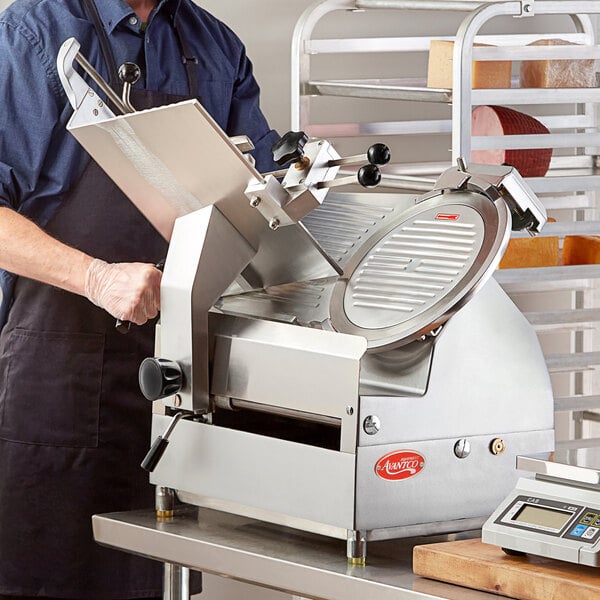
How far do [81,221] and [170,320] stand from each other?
477mm

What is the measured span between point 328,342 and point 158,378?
24cm

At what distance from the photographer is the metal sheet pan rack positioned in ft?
8.15

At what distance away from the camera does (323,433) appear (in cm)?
168

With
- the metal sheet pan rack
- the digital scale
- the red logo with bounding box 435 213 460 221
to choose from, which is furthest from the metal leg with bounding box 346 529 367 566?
the metal sheet pan rack

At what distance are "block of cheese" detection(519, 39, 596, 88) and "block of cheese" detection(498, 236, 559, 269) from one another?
331mm

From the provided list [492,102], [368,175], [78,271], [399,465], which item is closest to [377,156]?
[368,175]

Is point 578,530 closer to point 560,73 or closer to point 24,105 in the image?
point 24,105

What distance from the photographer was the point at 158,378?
157 cm

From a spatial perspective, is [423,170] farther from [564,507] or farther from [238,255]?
[564,507]

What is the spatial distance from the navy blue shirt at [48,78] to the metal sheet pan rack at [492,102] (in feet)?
1.94

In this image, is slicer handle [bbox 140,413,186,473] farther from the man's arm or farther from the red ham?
the red ham

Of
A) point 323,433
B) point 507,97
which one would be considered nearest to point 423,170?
point 507,97

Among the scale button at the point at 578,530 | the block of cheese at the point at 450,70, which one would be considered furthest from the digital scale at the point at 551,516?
the block of cheese at the point at 450,70

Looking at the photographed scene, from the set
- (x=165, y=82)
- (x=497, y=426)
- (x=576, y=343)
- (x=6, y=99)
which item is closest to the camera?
(x=497, y=426)
